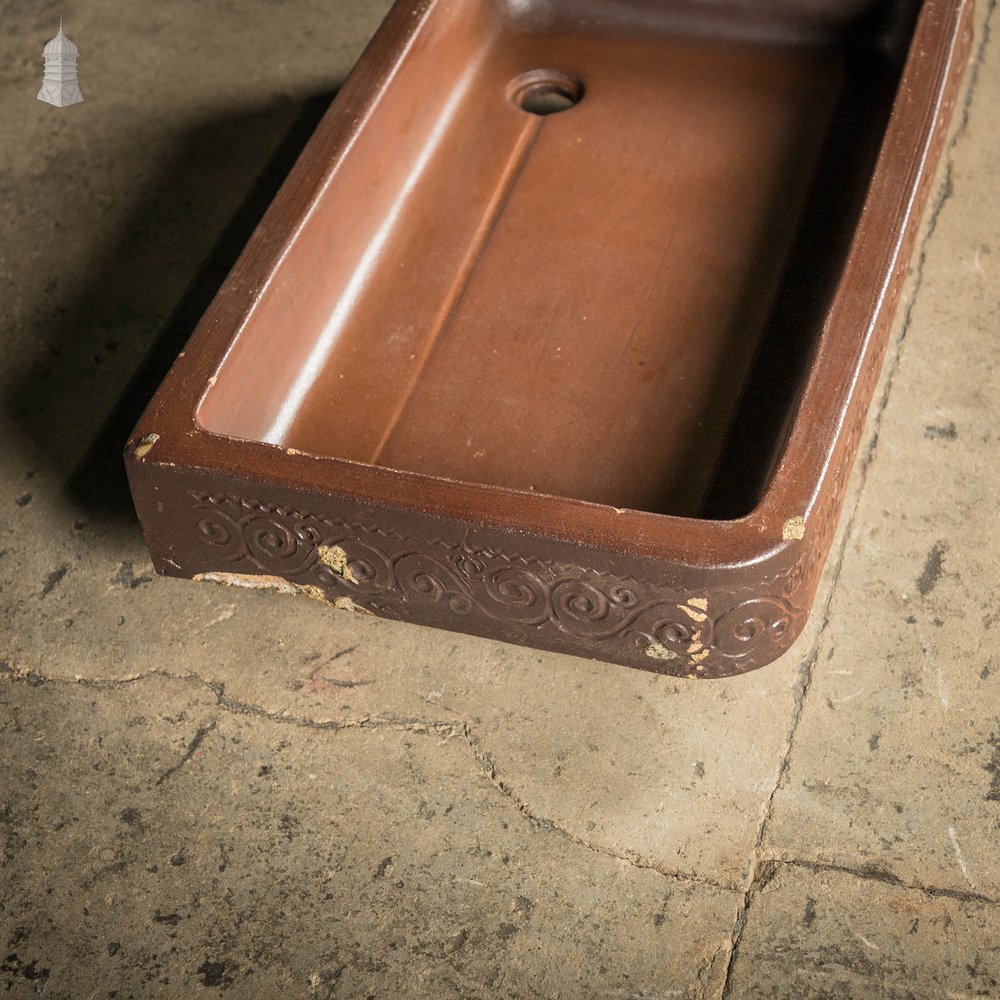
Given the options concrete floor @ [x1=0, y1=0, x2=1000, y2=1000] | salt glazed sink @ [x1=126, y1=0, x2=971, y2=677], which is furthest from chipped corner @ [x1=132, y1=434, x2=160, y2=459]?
concrete floor @ [x1=0, y1=0, x2=1000, y2=1000]

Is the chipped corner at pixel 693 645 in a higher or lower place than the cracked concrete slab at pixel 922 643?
higher

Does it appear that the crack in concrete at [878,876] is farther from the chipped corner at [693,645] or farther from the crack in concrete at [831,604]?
the chipped corner at [693,645]

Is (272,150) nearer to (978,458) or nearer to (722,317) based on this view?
(722,317)

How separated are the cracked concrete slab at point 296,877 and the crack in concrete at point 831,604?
0.05 meters

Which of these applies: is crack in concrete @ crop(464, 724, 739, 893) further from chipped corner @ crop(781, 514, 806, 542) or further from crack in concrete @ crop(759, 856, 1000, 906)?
chipped corner @ crop(781, 514, 806, 542)

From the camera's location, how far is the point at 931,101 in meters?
2.61

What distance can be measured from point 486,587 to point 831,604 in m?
0.67

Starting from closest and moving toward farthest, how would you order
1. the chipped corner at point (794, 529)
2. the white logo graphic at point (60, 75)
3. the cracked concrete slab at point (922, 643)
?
1. the chipped corner at point (794, 529)
2. the cracked concrete slab at point (922, 643)
3. the white logo graphic at point (60, 75)

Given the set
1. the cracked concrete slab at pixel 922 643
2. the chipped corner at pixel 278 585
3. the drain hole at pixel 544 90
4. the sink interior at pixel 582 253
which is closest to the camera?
the cracked concrete slab at pixel 922 643

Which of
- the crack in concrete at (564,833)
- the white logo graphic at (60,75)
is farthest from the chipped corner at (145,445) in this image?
the white logo graphic at (60,75)

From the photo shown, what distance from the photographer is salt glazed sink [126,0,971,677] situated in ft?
6.93

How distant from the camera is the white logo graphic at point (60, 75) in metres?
3.43

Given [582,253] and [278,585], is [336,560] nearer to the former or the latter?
[278,585]

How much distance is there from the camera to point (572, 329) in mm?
2697
